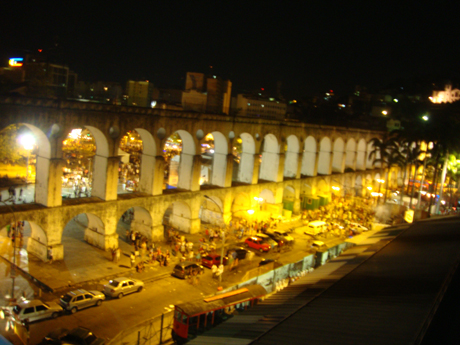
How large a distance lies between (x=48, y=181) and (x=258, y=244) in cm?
1729

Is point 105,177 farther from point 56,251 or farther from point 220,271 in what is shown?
point 220,271

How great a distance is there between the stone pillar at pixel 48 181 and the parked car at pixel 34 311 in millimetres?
7905

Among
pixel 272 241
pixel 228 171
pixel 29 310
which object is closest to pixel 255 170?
pixel 228 171

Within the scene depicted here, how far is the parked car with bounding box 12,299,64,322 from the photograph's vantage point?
18938 mm

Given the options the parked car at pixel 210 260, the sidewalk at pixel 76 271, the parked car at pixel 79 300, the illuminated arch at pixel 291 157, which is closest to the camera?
the parked car at pixel 79 300

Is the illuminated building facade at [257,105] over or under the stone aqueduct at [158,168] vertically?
over

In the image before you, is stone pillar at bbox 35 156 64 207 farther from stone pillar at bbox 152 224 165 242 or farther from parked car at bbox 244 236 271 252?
parked car at bbox 244 236 271 252

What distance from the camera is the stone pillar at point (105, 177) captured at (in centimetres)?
2919

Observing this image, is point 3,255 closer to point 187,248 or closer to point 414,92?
point 187,248

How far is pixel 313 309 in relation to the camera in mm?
14234

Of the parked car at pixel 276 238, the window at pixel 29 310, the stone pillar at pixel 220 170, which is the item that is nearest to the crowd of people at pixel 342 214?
the parked car at pixel 276 238

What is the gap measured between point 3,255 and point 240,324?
767 inches

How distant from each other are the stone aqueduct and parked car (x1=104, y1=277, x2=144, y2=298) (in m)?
6.24

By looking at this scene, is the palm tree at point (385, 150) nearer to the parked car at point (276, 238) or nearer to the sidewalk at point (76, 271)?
the parked car at point (276, 238)
